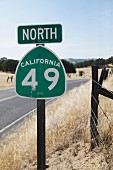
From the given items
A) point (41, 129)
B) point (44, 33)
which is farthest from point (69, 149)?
point (44, 33)

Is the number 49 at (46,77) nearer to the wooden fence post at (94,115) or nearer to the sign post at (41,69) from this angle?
the sign post at (41,69)

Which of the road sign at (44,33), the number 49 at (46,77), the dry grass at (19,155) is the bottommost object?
the dry grass at (19,155)

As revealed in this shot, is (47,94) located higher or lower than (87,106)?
higher

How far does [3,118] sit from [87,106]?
4943 millimetres

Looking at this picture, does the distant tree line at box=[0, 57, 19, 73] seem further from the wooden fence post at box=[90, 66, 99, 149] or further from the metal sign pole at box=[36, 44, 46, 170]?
the metal sign pole at box=[36, 44, 46, 170]

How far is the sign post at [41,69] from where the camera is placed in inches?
146

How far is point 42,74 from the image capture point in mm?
3707

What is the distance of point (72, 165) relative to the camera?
5.03 meters

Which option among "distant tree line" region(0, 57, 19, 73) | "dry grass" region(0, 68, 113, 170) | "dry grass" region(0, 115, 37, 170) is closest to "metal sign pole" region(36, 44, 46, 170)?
"dry grass" region(0, 68, 113, 170)

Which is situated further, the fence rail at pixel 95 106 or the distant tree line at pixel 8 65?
the distant tree line at pixel 8 65

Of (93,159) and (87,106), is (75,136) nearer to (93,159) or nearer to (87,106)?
(93,159)

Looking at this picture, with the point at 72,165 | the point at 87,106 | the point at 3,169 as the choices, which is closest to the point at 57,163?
the point at 72,165

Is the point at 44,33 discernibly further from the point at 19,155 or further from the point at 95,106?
the point at 19,155

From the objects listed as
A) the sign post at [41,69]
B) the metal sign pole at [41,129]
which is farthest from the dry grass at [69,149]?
the sign post at [41,69]
